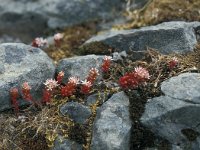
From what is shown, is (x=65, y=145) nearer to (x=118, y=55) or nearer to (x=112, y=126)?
(x=112, y=126)

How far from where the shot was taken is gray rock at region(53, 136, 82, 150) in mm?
6289

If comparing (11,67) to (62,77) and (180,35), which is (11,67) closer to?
(62,77)

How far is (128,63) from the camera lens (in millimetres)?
7465

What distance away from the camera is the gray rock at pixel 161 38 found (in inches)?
293

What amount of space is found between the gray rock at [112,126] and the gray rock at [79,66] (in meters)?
0.77

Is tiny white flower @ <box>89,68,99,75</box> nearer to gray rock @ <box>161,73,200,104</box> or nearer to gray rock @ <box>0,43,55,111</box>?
gray rock @ <box>0,43,55,111</box>

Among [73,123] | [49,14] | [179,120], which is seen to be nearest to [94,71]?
[73,123]

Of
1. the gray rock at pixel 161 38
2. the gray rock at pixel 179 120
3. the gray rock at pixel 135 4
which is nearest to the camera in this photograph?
the gray rock at pixel 179 120

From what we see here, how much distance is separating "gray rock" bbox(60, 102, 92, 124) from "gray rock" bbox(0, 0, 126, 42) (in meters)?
3.26

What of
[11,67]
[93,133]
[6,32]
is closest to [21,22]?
[6,32]

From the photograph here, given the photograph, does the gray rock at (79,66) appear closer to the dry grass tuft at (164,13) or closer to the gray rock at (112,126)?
the gray rock at (112,126)

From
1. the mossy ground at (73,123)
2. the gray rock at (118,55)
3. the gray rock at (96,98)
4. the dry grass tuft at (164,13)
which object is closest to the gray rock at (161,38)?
the gray rock at (118,55)

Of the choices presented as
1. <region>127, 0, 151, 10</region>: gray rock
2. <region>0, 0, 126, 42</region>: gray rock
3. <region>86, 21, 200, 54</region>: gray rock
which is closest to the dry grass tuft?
<region>127, 0, 151, 10</region>: gray rock

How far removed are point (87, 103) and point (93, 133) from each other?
626mm
